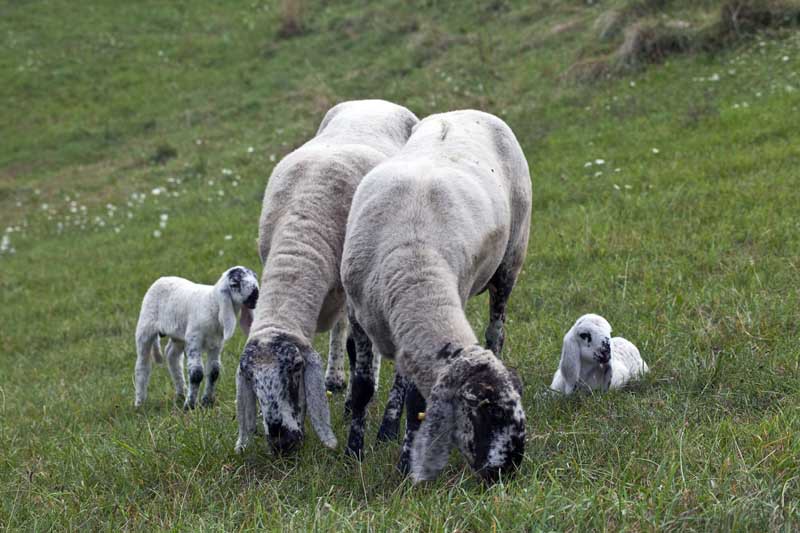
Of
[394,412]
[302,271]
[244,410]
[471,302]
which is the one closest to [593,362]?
[394,412]

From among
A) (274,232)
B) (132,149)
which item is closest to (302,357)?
(274,232)

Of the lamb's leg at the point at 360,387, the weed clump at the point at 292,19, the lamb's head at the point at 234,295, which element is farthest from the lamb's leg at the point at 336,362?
the weed clump at the point at 292,19

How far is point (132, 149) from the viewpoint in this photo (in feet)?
58.9

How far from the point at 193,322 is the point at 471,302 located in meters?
2.80

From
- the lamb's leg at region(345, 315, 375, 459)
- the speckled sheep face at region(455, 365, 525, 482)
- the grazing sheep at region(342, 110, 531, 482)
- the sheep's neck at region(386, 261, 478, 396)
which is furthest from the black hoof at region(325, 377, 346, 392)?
the speckled sheep face at region(455, 365, 525, 482)

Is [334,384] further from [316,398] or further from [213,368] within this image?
[316,398]

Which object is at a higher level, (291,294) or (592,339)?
(291,294)

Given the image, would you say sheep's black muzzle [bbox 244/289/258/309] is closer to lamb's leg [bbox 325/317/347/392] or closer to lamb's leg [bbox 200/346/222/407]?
lamb's leg [bbox 200/346/222/407]

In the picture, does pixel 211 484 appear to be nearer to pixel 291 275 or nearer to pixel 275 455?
pixel 275 455

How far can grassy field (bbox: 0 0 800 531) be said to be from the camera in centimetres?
378

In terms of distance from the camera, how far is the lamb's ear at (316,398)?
4500 mm

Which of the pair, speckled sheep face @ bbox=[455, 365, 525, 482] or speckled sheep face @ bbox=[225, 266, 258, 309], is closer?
speckled sheep face @ bbox=[455, 365, 525, 482]

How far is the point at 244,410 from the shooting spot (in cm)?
452

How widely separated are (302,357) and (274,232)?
1.20 meters
